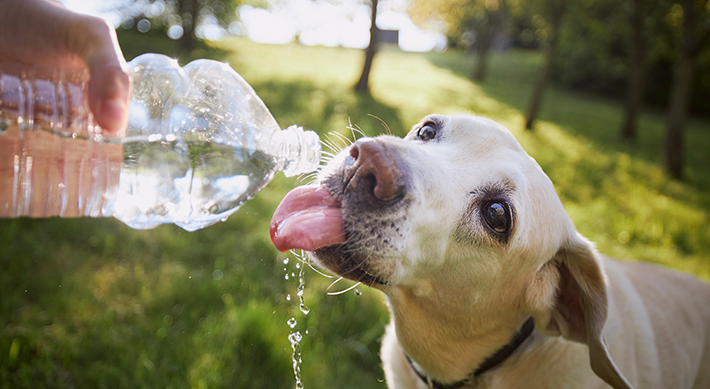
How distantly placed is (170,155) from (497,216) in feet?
5.49

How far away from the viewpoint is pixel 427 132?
224 centimetres

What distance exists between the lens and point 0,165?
1.91 m

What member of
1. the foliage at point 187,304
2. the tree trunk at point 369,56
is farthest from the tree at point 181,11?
the foliage at point 187,304

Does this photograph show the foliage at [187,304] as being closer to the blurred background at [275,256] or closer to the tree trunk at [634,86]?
the blurred background at [275,256]

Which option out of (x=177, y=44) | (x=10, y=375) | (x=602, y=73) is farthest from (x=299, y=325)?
(x=602, y=73)

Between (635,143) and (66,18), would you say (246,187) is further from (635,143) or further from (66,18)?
(635,143)

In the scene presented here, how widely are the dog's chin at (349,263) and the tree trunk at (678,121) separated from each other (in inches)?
435

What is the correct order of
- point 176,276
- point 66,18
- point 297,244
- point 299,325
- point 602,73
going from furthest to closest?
point 602,73, point 176,276, point 299,325, point 66,18, point 297,244

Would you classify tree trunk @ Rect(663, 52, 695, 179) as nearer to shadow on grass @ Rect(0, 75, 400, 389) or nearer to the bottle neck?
shadow on grass @ Rect(0, 75, 400, 389)

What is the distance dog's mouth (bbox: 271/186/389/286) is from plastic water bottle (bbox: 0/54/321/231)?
43 centimetres

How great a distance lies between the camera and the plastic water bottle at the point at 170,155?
2.10m

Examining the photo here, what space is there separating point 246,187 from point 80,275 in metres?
1.70

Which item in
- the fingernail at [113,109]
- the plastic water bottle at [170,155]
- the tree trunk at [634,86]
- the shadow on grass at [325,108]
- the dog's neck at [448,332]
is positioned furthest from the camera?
the tree trunk at [634,86]

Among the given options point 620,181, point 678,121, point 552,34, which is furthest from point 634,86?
point 620,181
